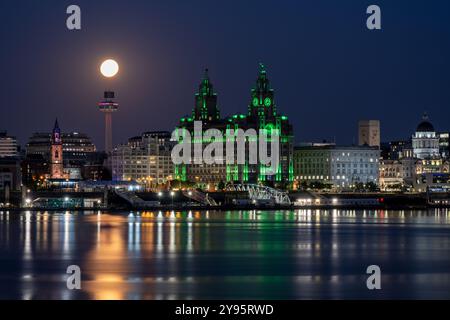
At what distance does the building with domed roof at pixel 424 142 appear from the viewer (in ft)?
642

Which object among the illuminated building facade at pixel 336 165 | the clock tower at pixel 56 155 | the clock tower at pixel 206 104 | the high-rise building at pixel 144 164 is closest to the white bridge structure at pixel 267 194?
the clock tower at pixel 206 104

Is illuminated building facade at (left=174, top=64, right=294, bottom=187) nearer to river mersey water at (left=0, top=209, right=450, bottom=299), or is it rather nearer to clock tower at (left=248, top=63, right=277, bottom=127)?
clock tower at (left=248, top=63, right=277, bottom=127)

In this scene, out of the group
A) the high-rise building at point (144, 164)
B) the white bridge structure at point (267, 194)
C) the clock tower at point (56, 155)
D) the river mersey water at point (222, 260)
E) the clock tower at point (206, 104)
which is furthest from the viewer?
the clock tower at point (56, 155)

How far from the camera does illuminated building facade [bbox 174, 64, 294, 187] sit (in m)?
158

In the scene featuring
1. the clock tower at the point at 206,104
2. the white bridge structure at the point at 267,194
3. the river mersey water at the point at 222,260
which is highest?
the clock tower at the point at 206,104

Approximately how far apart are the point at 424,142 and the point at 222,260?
147 m

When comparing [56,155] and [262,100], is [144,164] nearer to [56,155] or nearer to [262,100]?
[56,155]

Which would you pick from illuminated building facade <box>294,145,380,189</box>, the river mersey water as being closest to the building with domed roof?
illuminated building facade <box>294,145,380,189</box>

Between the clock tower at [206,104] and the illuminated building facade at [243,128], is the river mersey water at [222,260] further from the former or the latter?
the clock tower at [206,104]

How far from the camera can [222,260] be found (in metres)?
54.7

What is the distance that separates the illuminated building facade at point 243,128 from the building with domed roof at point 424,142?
129 ft

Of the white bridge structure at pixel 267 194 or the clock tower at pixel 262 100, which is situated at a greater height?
the clock tower at pixel 262 100

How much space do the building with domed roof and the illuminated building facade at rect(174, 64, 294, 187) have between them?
39.4m
